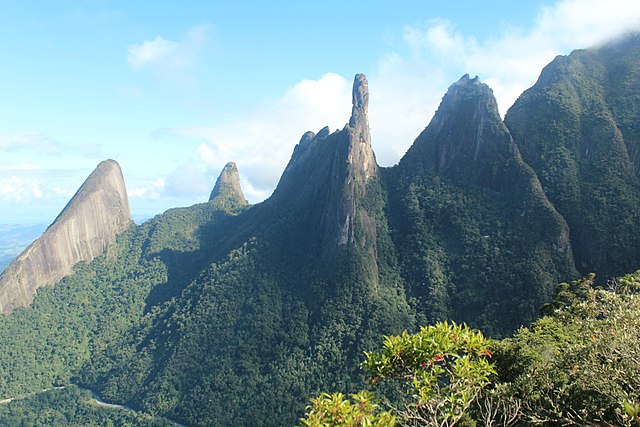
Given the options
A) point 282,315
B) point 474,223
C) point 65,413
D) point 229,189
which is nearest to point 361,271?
point 282,315

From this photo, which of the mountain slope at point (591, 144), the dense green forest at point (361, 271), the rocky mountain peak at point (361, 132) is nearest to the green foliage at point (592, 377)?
the dense green forest at point (361, 271)

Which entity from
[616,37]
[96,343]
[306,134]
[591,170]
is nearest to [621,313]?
[591,170]

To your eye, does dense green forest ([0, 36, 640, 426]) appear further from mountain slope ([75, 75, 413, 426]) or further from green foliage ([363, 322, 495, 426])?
green foliage ([363, 322, 495, 426])

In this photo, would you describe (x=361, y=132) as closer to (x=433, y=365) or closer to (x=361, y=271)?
(x=361, y=271)

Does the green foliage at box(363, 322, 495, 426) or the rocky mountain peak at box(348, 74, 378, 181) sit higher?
the rocky mountain peak at box(348, 74, 378, 181)

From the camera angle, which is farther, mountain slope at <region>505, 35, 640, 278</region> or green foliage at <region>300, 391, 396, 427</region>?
mountain slope at <region>505, 35, 640, 278</region>

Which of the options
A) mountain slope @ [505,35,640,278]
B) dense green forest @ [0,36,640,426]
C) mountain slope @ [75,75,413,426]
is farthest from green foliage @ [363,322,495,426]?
mountain slope @ [505,35,640,278]
